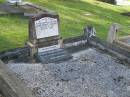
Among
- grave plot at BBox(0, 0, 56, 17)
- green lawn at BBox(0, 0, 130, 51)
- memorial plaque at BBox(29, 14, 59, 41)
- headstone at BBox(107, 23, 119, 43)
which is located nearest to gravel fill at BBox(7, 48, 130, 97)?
memorial plaque at BBox(29, 14, 59, 41)

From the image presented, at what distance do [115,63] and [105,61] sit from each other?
0.33 meters

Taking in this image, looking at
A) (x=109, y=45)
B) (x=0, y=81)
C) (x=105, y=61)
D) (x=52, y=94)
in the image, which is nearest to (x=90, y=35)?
(x=109, y=45)

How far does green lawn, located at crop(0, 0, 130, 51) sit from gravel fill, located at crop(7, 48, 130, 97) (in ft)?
8.13

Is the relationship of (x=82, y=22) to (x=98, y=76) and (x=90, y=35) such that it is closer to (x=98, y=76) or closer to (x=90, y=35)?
(x=90, y=35)

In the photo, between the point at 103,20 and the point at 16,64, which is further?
the point at 103,20

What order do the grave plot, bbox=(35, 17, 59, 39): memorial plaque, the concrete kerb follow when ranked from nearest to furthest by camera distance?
the concrete kerb → bbox=(35, 17, 59, 39): memorial plaque → the grave plot

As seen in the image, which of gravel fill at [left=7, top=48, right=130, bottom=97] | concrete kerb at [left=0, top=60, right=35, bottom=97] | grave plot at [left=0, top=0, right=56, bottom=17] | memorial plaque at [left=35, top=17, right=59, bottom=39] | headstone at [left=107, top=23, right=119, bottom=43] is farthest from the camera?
grave plot at [left=0, top=0, right=56, bottom=17]

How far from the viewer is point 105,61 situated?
10102mm

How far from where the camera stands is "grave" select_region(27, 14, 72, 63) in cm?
965

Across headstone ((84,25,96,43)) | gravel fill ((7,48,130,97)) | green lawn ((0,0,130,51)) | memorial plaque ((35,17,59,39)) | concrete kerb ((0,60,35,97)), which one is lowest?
green lawn ((0,0,130,51))

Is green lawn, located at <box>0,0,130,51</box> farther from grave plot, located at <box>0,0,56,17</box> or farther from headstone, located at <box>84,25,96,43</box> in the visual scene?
headstone, located at <box>84,25,96,43</box>

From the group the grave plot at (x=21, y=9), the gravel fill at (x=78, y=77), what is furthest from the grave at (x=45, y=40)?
the grave plot at (x=21, y=9)

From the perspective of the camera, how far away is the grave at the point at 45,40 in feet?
31.7

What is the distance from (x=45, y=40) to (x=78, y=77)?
1.88m
